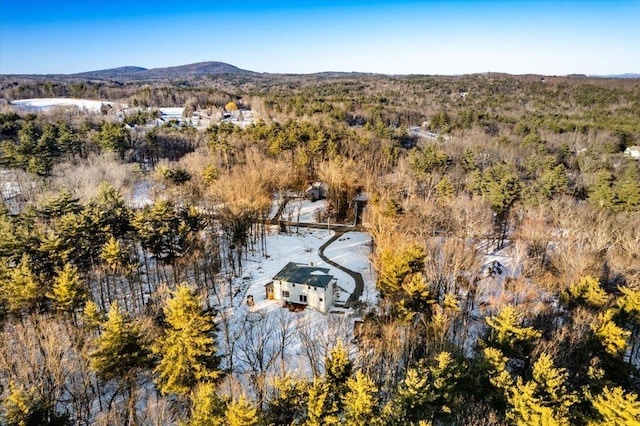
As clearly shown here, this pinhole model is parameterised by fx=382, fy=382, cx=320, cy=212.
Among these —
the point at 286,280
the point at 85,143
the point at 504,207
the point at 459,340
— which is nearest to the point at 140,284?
the point at 286,280

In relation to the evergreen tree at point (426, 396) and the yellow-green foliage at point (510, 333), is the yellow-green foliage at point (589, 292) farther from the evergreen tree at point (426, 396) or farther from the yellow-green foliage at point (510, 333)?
the evergreen tree at point (426, 396)

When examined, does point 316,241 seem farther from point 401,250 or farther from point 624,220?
point 624,220

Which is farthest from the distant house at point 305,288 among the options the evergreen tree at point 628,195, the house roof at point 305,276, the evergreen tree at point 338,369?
the evergreen tree at point 628,195

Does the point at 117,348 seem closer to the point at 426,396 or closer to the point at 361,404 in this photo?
the point at 361,404

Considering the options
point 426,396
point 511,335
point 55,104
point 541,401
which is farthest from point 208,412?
point 55,104

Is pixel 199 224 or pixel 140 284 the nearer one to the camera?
pixel 140 284
